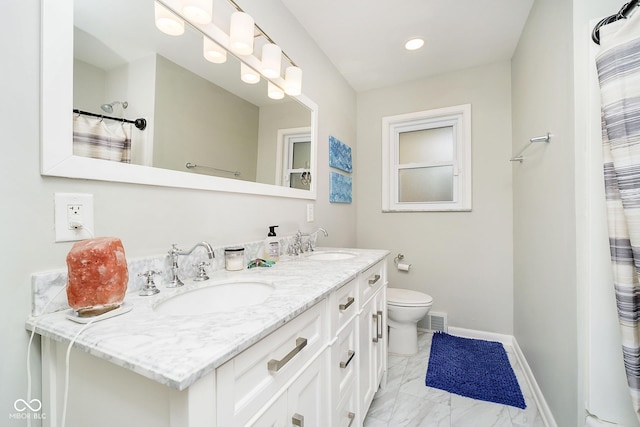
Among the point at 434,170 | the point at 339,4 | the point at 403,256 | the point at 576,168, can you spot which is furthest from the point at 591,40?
the point at 403,256

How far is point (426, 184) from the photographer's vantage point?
2.54 m

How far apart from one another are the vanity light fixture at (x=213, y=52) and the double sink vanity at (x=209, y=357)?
0.90m

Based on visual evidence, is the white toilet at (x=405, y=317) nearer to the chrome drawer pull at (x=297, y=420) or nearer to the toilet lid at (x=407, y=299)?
the toilet lid at (x=407, y=299)

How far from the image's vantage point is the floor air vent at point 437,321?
2385 millimetres

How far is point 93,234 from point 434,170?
8.23ft

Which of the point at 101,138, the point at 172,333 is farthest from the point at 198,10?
the point at 172,333

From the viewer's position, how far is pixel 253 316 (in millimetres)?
584

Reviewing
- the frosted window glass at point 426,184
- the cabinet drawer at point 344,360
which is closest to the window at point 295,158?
the cabinet drawer at point 344,360

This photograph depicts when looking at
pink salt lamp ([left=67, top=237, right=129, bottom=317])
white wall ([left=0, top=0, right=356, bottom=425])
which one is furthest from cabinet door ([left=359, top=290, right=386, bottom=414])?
pink salt lamp ([left=67, top=237, right=129, bottom=317])

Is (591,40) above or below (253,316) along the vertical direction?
above

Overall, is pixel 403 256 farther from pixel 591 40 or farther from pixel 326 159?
pixel 591 40

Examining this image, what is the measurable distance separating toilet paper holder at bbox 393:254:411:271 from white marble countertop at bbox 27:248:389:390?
187cm

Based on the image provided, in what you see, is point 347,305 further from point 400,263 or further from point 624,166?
point 400,263

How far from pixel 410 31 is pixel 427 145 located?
1007 millimetres
